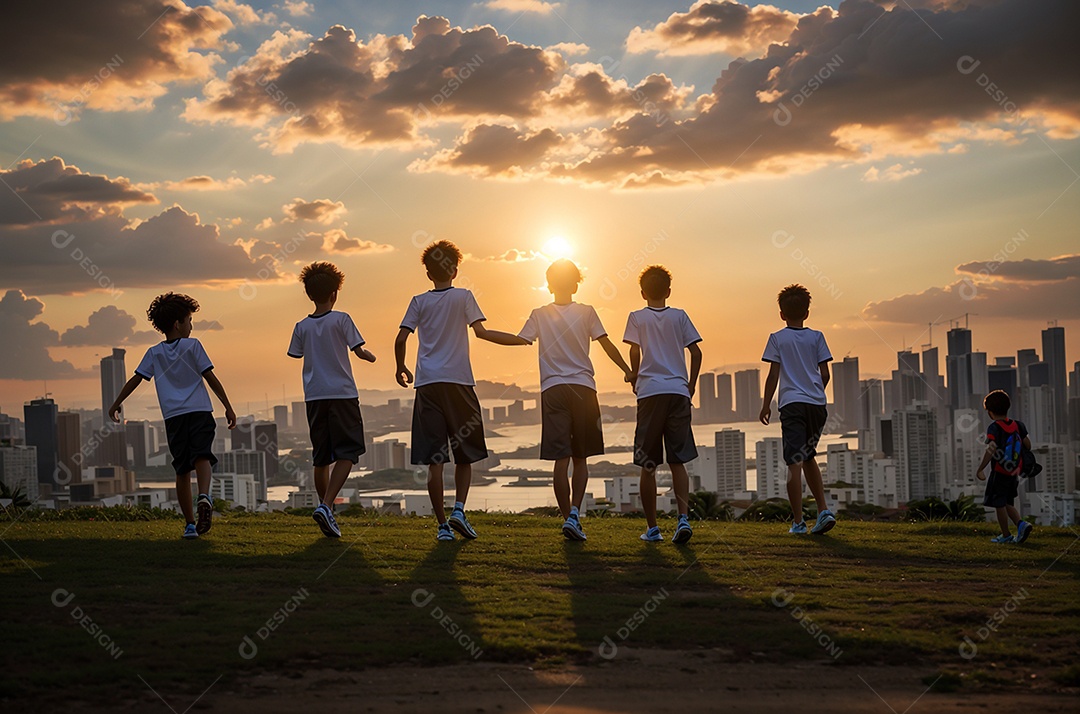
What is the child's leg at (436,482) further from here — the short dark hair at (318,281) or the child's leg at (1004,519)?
the child's leg at (1004,519)

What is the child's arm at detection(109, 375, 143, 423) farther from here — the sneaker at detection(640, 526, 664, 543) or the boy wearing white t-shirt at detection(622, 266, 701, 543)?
the sneaker at detection(640, 526, 664, 543)

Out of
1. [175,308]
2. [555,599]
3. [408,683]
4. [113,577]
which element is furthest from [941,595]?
[175,308]

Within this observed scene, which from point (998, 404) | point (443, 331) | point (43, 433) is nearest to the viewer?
point (443, 331)

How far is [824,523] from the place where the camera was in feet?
32.0

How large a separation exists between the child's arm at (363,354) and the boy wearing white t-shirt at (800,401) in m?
3.92

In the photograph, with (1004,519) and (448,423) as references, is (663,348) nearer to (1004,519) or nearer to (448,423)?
(448,423)

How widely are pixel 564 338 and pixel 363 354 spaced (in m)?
1.88

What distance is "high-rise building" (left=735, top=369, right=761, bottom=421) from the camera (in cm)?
2877

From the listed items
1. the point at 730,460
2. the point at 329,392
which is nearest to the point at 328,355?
the point at 329,392

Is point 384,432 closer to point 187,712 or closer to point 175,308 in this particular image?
point 175,308

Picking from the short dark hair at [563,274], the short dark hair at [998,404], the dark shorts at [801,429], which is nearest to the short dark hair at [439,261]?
the short dark hair at [563,274]

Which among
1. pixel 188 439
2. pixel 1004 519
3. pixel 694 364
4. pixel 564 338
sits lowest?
pixel 1004 519

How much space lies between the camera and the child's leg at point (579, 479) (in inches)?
353

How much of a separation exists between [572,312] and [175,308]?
382cm
